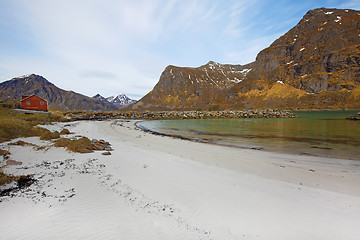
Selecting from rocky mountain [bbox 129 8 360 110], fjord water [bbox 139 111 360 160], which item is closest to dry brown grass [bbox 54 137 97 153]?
fjord water [bbox 139 111 360 160]

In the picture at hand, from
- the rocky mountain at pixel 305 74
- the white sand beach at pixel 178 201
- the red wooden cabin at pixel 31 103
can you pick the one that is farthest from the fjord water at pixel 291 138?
the rocky mountain at pixel 305 74

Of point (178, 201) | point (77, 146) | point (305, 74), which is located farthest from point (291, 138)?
point (305, 74)

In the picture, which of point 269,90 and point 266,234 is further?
point 269,90

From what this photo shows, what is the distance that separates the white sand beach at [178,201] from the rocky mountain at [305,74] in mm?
148424

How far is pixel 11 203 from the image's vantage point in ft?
12.4

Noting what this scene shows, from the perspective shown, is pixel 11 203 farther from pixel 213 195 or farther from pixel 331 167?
pixel 331 167

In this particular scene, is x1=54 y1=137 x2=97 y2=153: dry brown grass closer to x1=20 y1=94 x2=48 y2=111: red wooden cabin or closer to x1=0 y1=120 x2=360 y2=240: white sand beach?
x1=0 y1=120 x2=360 y2=240: white sand beach

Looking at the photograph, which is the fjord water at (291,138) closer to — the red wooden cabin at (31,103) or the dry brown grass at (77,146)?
the dry brown grass at (77,146)

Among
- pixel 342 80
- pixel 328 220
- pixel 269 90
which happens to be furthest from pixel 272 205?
pixel 342 80

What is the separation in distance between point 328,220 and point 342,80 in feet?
609

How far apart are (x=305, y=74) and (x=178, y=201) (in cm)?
19336

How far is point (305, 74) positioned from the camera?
149 meters

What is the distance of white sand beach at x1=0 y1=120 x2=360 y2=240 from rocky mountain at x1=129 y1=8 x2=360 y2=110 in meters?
148

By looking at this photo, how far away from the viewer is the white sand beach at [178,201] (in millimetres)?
3104
